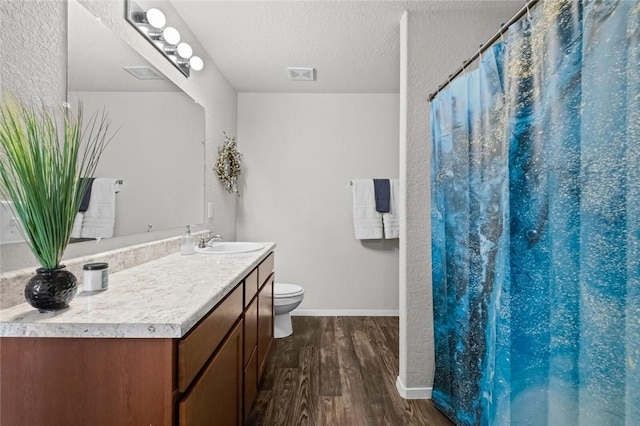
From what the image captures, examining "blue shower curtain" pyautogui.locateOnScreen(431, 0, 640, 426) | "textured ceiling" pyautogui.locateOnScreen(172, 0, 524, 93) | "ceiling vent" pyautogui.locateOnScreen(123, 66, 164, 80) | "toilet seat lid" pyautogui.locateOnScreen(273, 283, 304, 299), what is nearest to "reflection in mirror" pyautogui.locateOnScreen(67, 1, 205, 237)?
"ceiling vent" pyautogui.locateOnScreen(123, 66, 164, 80)

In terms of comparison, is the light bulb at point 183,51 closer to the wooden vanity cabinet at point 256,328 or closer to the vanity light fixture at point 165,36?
the vanity light fixture at point 165,36

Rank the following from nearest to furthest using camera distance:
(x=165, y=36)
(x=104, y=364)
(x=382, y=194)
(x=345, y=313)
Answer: (x=104, y=364)
(x=165, y=36)
(x=382, y=194)
(x=345, y=313)

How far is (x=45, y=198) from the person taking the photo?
77cm

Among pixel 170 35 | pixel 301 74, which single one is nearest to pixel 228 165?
pixel 301 74

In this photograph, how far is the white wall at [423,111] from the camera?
1811mm

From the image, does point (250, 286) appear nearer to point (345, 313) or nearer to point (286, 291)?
point (286, 291)

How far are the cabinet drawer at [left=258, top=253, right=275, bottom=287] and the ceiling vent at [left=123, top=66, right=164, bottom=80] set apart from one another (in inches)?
44.6

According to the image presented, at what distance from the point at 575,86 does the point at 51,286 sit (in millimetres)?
1440

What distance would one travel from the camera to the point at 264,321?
184 centimetres

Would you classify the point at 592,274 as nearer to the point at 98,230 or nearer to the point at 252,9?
the point at 98,230

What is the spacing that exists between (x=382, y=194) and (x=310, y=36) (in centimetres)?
153

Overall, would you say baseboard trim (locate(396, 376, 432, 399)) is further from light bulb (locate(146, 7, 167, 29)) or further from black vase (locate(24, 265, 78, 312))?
light bulb (locate(146, 7, 167, 29))

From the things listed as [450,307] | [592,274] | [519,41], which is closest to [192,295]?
[592,274]

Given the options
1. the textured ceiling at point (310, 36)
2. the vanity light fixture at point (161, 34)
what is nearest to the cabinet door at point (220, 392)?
the vanity light fixture at point (161, 34)
